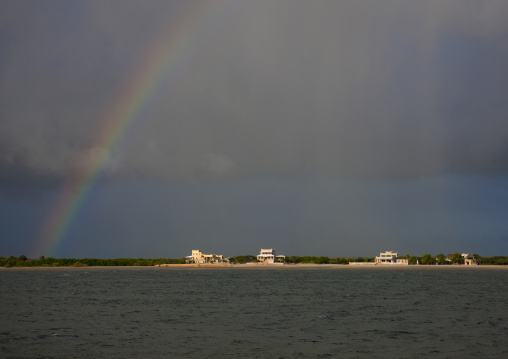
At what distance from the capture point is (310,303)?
62.7m

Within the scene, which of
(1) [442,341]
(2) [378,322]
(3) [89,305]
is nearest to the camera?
(1) [442,341]

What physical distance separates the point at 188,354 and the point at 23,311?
3161 cm

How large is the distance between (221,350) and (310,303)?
107 ft

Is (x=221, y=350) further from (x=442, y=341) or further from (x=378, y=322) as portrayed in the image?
(x=378, y=322)

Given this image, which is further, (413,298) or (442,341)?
(413,298)

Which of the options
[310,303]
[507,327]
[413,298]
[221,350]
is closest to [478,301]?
[413,298]

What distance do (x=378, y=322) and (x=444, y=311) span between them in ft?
41.6

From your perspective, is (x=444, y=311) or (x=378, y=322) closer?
(x=378, y=322)

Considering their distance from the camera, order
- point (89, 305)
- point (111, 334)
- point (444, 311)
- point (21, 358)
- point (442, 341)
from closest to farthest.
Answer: point (21, 358)
point (442, 341)
point (111, 334)
point (444, 311)
point (89, 305)

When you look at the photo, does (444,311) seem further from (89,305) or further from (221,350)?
(89,305)

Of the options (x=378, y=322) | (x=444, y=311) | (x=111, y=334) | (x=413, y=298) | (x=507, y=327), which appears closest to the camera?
(x=111, y=334)

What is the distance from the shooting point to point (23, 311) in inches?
2151

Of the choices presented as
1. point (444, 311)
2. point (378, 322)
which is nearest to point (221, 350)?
point (378, 322)

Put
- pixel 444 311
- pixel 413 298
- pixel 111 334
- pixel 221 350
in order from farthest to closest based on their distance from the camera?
pixel 413 298
pixel 444 311
pixel 111 334
pixel 221 350
